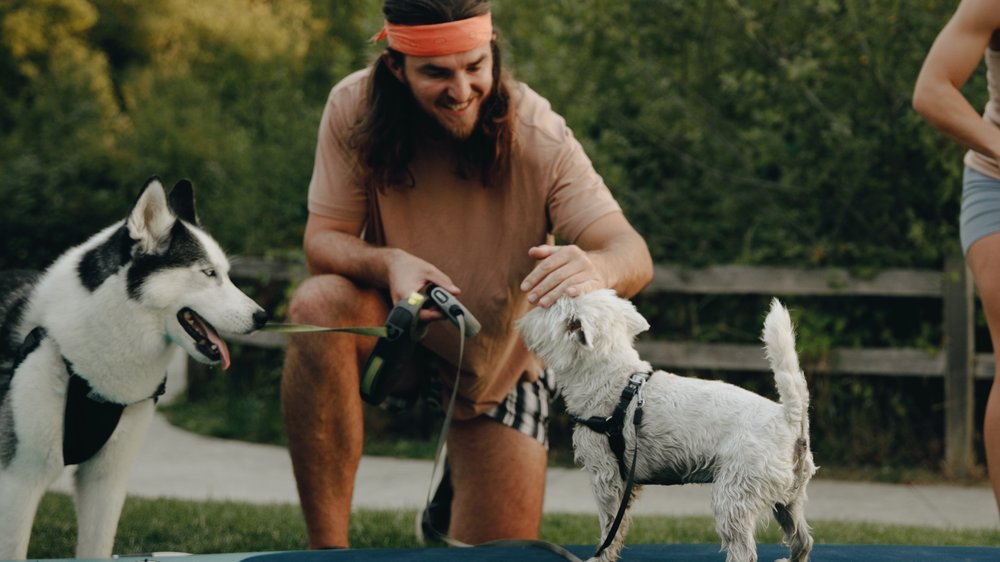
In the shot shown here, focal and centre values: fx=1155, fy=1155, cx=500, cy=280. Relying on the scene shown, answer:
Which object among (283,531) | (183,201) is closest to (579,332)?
(183,201)

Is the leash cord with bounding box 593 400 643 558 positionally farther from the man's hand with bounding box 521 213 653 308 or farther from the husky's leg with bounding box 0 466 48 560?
the husky's leg with bounding box 0 466 48 560

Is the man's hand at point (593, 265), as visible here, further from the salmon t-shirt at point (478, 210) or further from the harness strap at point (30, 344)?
the harness strap at point (30, 344)

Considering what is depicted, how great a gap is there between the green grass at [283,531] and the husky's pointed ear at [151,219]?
167 cm

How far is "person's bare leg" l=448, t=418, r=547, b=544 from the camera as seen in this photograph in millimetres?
4289

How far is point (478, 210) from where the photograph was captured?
4.06 meters

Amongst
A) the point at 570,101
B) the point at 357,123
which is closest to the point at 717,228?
the point at 570,101

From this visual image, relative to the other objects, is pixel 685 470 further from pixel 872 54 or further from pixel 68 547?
pixel 872 54

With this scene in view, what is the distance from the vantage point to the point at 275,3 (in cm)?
2408

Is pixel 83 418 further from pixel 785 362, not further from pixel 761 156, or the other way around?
pixel 761 156

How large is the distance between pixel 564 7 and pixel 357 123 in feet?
11.5

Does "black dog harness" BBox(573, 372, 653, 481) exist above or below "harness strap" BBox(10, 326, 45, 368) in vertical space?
below

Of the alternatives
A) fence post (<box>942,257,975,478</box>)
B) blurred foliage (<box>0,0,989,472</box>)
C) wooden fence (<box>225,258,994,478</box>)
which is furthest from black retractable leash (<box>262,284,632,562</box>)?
fence post (<box>942,257,975,478</box>)

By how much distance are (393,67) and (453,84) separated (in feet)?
1.06

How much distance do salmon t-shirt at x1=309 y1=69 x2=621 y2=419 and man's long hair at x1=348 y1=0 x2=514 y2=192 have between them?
0.05 m
